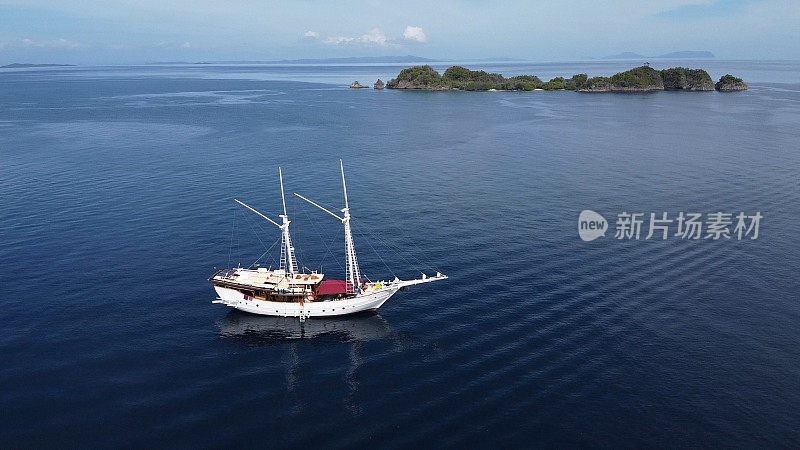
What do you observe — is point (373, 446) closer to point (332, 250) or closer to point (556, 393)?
point (556, 393)

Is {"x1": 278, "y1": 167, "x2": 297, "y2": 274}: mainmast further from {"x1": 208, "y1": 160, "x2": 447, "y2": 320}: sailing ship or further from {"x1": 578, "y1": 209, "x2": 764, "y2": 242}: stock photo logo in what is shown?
{"x1": 578, "y1": 209, "x2": 764, "y2": 242}: stock photo logo

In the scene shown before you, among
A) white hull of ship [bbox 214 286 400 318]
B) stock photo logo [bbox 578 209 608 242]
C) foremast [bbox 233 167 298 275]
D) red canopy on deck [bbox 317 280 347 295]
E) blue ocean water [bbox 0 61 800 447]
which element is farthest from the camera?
stock photo logo [bbox 578 209 608 242]

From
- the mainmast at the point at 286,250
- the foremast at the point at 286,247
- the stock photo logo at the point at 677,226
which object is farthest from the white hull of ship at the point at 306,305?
the stock photo logo at the point at 677,226

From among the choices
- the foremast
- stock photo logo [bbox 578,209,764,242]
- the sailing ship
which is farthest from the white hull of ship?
stock photo logo [bbox 578,209,764,242]

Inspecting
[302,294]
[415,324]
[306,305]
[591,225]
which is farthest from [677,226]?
[302,294]

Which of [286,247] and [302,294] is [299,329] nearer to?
[302,294]
